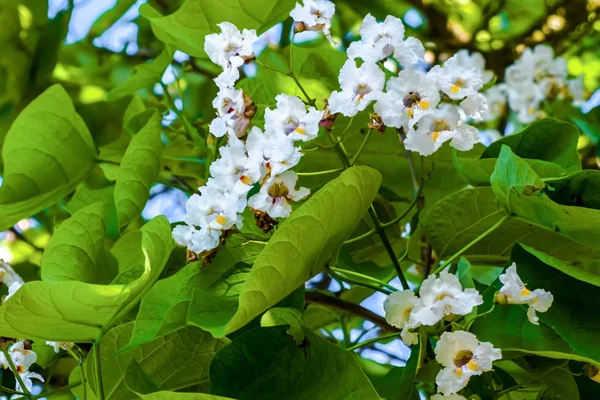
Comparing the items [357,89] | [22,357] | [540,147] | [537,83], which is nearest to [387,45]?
[357,89]

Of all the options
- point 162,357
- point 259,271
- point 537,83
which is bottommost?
point 537,83

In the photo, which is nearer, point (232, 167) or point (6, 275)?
point (232, 167)

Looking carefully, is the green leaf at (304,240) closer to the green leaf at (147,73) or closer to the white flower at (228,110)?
the white flower at (228,110)

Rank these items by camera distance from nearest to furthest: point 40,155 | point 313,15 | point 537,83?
point 313,15 → point 40,155 → point 537,83

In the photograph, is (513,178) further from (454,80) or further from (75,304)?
(75,304)

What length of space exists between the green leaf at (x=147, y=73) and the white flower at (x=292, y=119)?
205 mm

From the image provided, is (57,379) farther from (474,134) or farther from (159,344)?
(474,134)

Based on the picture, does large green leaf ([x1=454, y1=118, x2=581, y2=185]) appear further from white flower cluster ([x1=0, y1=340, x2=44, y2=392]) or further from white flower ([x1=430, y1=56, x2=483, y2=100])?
white flower cluster ([x1=0, y1=340, x2=44, y2=392])

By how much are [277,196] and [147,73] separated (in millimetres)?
244

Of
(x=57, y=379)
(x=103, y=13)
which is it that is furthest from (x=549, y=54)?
(x=57, y=379)

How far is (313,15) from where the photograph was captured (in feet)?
1.49

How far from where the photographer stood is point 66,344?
1.50 feet

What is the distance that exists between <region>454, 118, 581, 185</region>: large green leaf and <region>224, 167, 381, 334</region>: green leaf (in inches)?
4.4

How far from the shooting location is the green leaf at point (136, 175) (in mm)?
525
